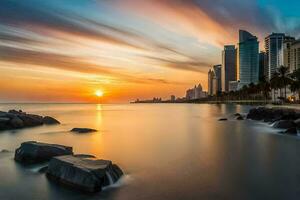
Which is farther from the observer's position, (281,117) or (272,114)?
(272,114)

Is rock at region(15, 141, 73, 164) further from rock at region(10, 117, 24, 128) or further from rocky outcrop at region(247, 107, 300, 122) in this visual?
rocky outcrop at region(247, 107, 300, 122)

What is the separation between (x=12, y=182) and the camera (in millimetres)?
14852

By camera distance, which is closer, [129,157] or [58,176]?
[58,176]

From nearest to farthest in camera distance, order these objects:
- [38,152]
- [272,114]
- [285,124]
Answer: [38,152]
[285,124]
[272,114]

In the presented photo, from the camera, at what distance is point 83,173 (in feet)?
42.4

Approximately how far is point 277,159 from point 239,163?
134 inches

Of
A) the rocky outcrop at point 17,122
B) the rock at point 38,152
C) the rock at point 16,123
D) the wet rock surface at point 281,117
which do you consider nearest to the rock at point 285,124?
the wet rock surface at point 281,117

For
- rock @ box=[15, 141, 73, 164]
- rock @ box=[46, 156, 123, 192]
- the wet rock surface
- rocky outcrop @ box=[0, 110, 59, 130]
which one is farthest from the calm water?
rocky outcrop @ box=[0, 110, 59, 130]

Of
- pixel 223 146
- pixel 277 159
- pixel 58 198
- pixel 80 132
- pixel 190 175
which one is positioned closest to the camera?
pixel 58 198

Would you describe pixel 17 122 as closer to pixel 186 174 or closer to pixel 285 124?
pixel 186 174

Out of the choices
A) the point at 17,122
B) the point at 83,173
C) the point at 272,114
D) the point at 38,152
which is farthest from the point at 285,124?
the point at 17,122

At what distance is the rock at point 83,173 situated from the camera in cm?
1286

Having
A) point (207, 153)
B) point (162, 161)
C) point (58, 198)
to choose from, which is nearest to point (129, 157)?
point (162, 161)

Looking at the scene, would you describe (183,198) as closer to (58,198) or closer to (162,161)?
(58,198)
